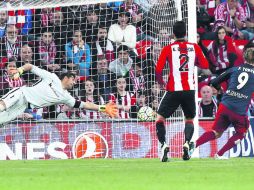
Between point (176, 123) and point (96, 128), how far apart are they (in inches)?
66.6

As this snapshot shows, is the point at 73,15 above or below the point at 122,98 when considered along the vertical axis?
above

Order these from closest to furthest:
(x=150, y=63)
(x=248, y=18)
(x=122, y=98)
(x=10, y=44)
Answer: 1. (x=150, y=63)
2. (x=122, y=98)
3. (x=10, y=44)
4. (x=248, y=18)

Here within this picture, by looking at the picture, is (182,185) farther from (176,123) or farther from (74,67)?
(74,67)

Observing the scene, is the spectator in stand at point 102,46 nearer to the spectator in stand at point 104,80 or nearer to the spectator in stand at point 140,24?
the spectator in stand at point 104,80

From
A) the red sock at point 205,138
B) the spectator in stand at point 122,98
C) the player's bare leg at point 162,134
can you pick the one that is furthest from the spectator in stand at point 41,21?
the player's bare leg at point 162,134

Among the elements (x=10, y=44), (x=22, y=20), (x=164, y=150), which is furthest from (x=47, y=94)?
(x=22, y=20)

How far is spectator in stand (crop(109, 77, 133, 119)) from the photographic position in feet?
61.1

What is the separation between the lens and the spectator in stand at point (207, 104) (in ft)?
62.3

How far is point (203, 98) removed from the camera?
1919cm

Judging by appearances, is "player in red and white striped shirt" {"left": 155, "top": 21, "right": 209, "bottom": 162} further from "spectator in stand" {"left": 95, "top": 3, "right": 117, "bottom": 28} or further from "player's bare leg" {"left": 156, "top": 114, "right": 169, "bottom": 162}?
"spectator in stand" {"left": 95, "top": 3, "right": 117, "bottom": 28}

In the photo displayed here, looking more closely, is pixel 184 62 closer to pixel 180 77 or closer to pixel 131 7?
pixel 180 77

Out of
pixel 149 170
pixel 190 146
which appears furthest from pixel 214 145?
pixel 149 170

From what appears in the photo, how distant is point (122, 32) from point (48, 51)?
170 cm

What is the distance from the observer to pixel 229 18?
2198cm
